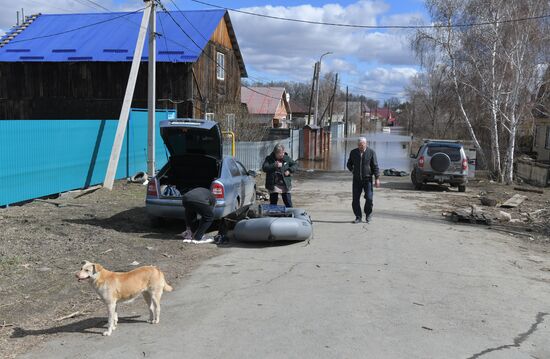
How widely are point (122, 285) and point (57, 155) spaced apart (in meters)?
8.93

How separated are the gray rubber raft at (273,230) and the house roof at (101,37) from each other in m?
17.4

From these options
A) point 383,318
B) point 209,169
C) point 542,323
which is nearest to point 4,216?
point 209,169

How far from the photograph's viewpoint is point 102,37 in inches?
1053

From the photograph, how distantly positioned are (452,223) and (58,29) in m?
24.4

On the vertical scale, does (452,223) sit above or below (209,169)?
below

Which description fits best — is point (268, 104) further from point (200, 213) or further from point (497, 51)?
point (200, 213)

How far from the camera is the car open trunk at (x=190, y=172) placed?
10047mm

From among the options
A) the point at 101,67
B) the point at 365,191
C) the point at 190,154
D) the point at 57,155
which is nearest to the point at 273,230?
the point at 190,154

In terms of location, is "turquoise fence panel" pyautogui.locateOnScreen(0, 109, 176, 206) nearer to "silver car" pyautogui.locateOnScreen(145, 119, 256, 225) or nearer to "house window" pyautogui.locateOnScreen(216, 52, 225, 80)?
"silver car" pyautogui.locateOnScreen(145, 119, 256, 225)

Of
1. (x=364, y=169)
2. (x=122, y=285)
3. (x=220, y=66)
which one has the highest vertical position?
(x=220, y=66)

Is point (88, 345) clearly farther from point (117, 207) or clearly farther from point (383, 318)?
point (117, 207)

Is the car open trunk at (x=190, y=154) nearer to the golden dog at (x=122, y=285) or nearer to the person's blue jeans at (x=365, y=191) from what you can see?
the person's blue jeans at (x=365, y=191)

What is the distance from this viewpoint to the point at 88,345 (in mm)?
4422

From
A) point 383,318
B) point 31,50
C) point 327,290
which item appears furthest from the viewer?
point 31,50
